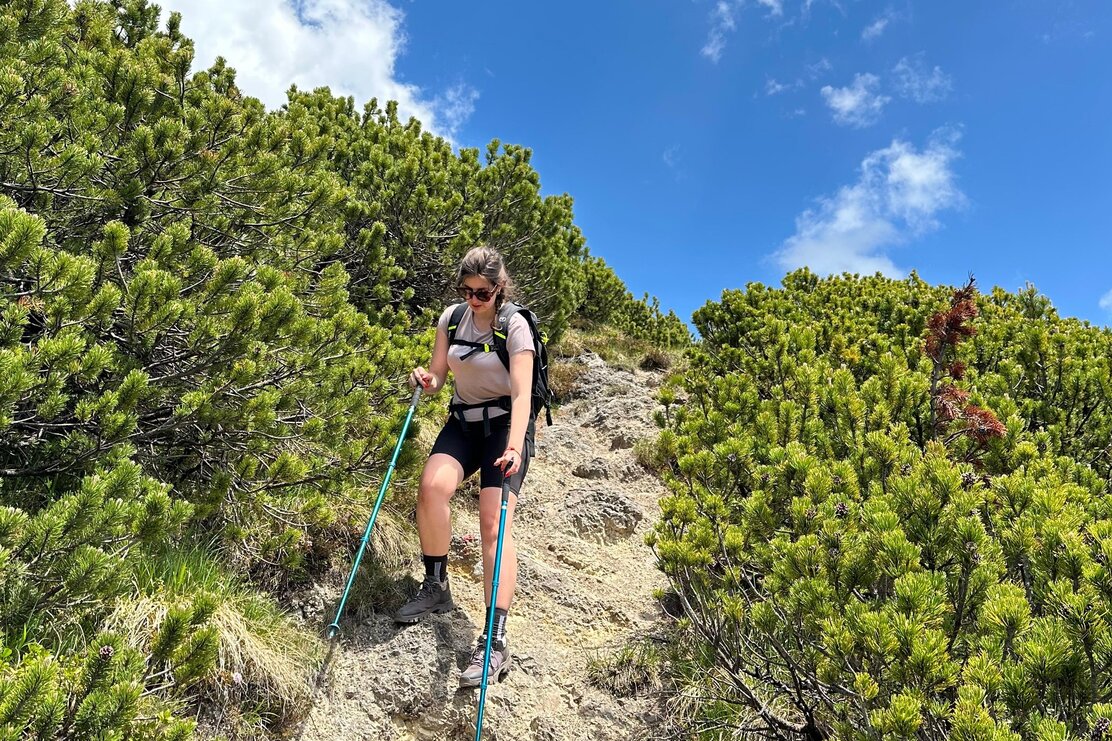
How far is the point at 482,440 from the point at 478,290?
857 mm

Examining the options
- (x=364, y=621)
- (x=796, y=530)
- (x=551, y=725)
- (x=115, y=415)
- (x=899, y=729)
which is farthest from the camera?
(x=364, y=621)

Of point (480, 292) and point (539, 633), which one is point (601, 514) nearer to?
point (539, 633)

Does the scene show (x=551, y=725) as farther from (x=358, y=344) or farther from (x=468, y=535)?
(x=358, y=344)

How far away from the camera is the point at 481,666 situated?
3289mm

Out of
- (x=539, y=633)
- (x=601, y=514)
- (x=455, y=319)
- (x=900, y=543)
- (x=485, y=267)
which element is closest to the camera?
(x=900, y=543)

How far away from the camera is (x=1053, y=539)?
2084 millimetres

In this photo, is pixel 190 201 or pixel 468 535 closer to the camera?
pixel 190 201

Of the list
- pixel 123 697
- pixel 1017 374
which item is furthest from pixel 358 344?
pixel 1017 374

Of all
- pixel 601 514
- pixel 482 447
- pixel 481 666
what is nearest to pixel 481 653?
pixel 481 666

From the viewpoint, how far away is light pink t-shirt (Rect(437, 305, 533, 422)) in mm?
3367

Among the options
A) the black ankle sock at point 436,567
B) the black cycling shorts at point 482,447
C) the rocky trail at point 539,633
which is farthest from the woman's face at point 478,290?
the rocky trail at point 539,633

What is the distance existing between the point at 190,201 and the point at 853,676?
4.12 m

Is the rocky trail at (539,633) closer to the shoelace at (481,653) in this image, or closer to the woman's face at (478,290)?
the shoelace at (481,653)

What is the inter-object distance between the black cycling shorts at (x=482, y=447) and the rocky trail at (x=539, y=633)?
1.00 metres
